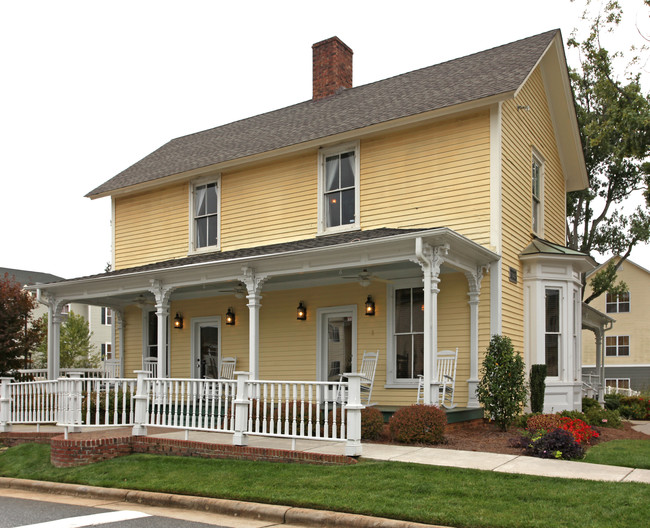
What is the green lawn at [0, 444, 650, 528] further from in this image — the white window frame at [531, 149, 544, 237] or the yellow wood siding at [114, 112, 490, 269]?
the white window frame at [531, 149, 544, 237]

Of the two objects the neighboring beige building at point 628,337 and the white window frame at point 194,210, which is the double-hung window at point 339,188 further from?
the neighboring beige building at point 628,337

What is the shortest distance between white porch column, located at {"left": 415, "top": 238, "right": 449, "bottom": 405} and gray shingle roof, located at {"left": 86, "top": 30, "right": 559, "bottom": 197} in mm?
3457

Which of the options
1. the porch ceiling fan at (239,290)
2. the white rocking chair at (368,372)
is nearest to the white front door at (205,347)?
the porch ceiling fan at (239,290)

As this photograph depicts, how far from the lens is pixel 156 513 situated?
770cm

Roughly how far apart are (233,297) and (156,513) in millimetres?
9326

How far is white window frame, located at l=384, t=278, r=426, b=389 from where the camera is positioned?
1368 cm

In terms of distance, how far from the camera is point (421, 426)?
1016 centimetres

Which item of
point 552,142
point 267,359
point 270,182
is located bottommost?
point 267,359

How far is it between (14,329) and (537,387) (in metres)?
13.0

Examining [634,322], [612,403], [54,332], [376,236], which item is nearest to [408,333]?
[376,236]

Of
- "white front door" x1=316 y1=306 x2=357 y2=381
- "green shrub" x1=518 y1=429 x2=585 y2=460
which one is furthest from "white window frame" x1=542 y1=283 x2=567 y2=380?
"green shrub" x1=518 y1=429 x2=585 y2=460

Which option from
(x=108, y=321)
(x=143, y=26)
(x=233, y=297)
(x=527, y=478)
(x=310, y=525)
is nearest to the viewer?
(x=310, y=525)

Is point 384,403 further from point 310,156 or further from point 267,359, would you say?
point 310,156

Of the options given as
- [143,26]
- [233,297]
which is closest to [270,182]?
[233,297]
